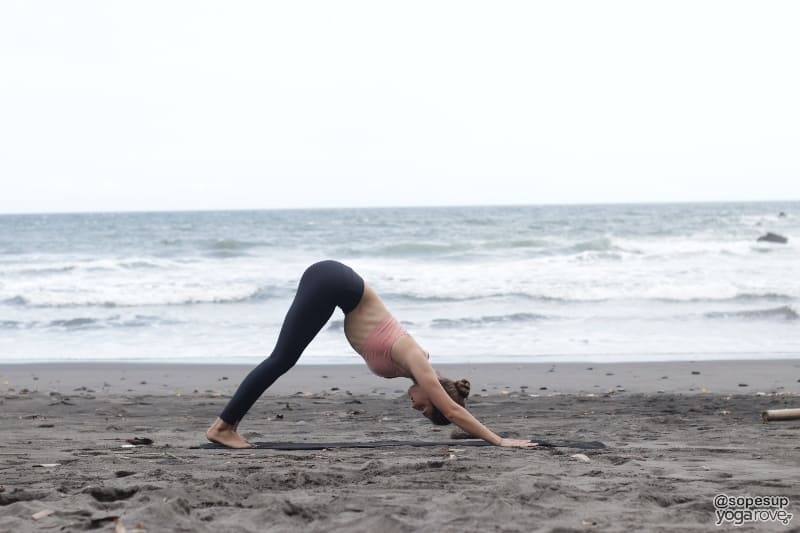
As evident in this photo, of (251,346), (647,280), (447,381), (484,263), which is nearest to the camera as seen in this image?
(447,381)

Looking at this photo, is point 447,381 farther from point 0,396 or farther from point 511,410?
point 0,396

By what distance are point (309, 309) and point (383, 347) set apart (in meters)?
0.48

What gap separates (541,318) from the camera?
1691 cm

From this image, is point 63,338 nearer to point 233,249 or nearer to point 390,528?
point 390,528

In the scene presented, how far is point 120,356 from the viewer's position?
43.7ft

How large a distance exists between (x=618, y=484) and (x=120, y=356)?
33.6ft

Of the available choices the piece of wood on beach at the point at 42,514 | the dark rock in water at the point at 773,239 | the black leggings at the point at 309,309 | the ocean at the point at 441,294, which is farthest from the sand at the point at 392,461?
the dark rock in water at the point at 773,239

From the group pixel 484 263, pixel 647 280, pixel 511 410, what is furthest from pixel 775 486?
pixel 484 263

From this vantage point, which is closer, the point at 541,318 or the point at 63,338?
the point at 63,338

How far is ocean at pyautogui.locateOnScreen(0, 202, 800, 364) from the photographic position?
13945 mm

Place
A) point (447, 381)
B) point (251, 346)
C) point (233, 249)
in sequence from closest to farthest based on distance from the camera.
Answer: point (447, 381), point (251, 346), point (233, 249)

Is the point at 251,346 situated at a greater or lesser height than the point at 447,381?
lesser

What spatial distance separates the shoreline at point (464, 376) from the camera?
9.55m

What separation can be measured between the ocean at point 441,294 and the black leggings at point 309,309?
272 inches
